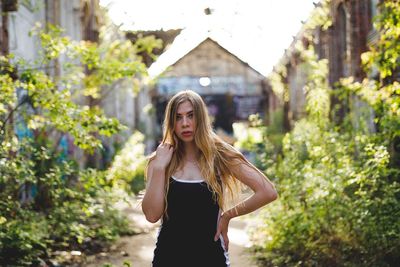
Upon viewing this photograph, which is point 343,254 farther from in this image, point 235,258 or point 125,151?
point 125,151

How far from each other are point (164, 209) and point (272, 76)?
24538 millimetres

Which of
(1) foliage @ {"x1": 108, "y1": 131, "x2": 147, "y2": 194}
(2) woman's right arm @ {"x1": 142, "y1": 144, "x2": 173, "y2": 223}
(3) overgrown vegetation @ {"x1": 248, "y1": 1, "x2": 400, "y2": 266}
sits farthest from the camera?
(1) foliage @ {"x1": 108, "y1": 131, "x2": 147, "y2": 194}

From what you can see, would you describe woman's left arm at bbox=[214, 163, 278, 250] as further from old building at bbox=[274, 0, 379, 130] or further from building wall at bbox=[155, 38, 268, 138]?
building wall at bbox=[155, 38, 268, 138]

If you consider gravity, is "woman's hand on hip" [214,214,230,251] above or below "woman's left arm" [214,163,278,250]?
below

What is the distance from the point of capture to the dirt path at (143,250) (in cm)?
916

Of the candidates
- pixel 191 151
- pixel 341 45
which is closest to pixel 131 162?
pixel 341 45

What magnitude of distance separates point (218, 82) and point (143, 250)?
1542 inches

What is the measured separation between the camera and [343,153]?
880 centimetres

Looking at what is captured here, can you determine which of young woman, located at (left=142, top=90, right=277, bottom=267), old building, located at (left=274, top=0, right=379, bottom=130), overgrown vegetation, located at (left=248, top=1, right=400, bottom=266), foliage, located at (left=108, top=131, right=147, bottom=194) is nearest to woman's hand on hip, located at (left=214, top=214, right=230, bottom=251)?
young woman, located at (left=142, top=90, right=277, bottom=267)

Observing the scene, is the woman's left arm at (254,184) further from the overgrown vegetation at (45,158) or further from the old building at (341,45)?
the old building at (341,45)

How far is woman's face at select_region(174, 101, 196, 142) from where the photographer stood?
142 inches

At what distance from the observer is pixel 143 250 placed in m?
10.3

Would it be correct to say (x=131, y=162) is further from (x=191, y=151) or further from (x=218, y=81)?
(x=218, y=81)

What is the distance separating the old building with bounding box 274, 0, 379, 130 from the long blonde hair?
30.1ft
